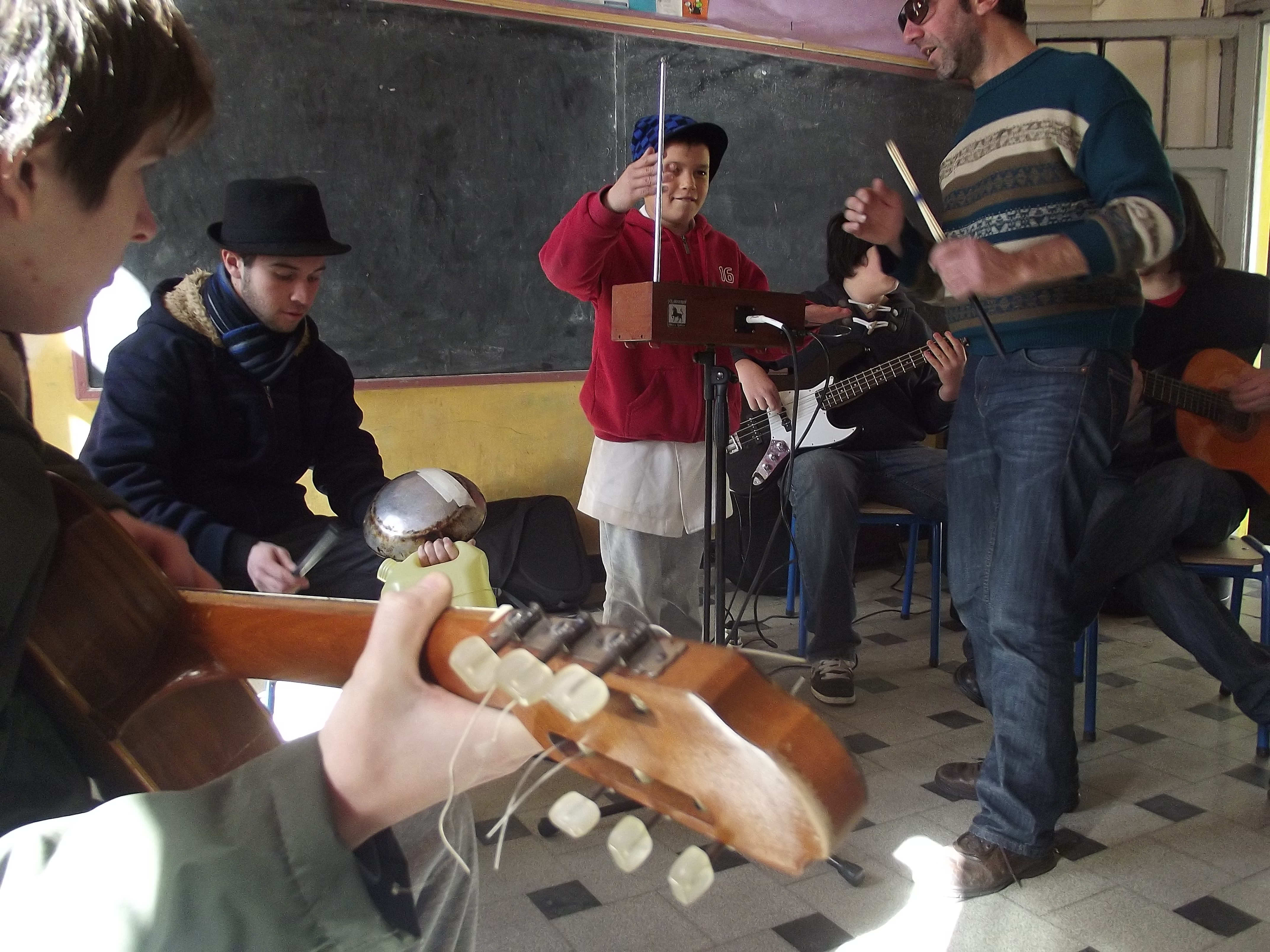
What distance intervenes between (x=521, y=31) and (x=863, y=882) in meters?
3.52

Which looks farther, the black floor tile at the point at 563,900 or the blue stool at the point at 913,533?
the blue stool at the point at 913,533

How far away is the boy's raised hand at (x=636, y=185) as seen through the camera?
201 centimetres

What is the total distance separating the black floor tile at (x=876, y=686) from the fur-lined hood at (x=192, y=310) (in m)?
2.25

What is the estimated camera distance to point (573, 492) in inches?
173

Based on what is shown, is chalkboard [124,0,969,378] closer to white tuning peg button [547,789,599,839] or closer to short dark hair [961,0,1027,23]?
short dark hair [961,0,1027,23]

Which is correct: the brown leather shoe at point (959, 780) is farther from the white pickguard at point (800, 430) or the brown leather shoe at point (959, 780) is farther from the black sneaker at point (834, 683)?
the white pickguard at point (800, 430)

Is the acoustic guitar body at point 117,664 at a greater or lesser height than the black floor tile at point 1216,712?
greater

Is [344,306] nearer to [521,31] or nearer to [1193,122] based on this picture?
[521,31]

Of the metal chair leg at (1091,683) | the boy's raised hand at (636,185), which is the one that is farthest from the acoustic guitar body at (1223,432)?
the boy's raised hand at (636,185)

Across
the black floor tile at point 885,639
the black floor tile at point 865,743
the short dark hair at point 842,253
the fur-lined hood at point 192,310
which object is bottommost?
the black floor tile at point 885,639

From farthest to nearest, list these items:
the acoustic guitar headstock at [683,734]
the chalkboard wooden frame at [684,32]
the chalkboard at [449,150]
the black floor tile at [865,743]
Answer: the chalkboard wooden frame at [684,32] < the chalkboard at [449,150] < the black floor tile at [865,743] < the acoustic guitar headstock at [683,734]

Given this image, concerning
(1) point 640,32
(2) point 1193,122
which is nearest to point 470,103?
(1) point 640,32

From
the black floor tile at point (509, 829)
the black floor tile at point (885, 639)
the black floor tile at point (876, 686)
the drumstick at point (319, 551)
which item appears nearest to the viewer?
the drumstick at point (319, 551)

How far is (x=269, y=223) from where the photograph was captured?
206cm
